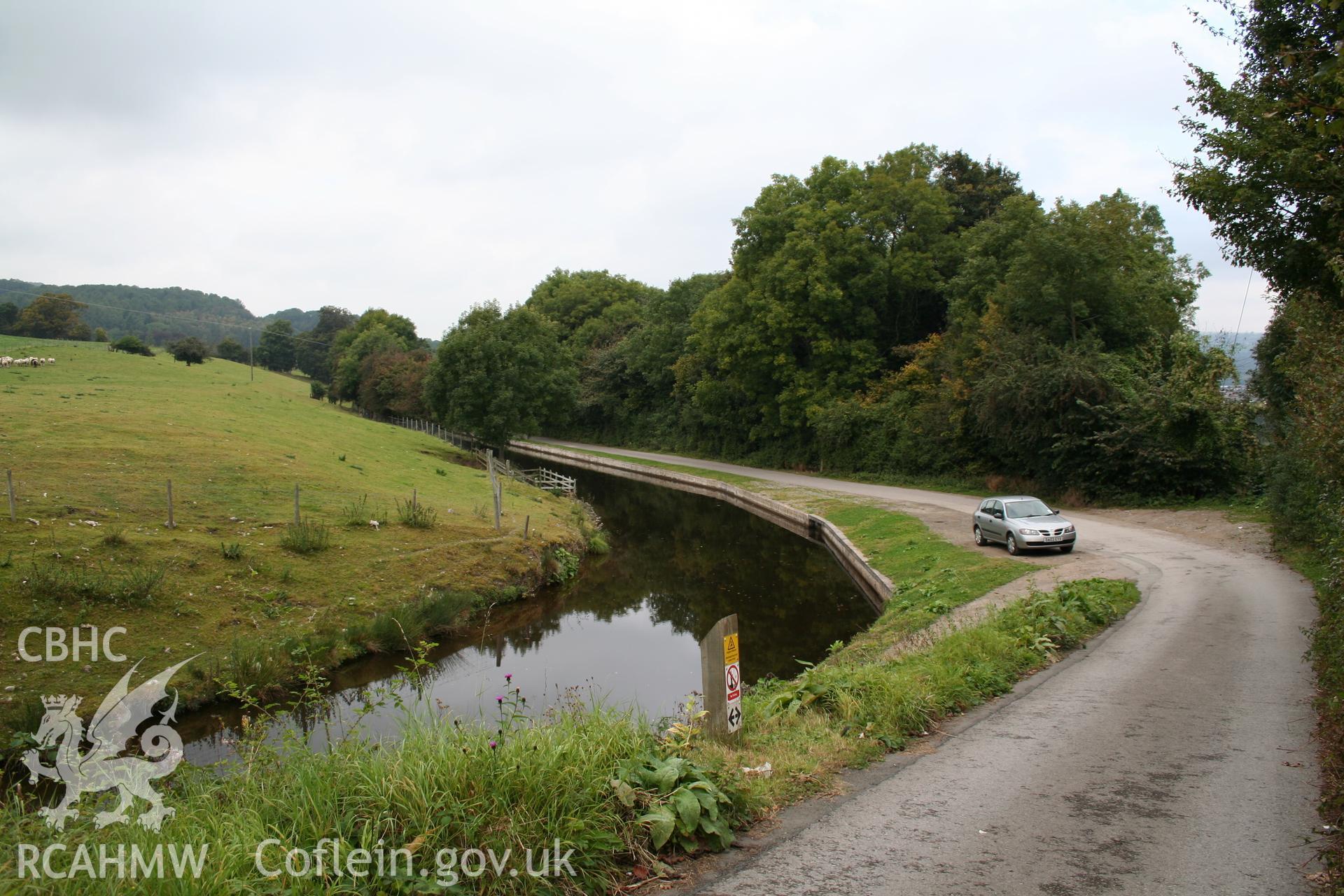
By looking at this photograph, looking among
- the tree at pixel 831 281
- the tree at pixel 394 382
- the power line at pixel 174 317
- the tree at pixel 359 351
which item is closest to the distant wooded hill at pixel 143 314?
the power line at pixel 174 317

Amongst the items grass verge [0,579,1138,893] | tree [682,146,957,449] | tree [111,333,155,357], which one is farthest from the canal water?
tree [111,333,155,357]

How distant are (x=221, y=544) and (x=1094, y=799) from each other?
58.3 ft

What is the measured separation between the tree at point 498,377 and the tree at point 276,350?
8766 cm

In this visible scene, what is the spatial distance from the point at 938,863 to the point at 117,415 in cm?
3742

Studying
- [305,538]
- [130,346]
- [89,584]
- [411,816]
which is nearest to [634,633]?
[305,538]

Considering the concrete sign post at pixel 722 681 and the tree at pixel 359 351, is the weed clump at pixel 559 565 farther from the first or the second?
the tree at pixel 359 351

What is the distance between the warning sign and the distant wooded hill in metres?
140

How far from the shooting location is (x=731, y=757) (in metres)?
6.17

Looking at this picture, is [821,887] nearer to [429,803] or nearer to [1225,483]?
[429,803]

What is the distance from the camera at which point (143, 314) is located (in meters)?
160

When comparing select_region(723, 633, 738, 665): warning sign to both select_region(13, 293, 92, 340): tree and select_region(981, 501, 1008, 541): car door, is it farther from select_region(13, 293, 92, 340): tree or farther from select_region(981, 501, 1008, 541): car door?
select_region(13, 293, 92, 340): tree

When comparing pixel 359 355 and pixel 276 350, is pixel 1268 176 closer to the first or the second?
pixel 359 355

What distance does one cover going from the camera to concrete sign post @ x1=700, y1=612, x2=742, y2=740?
636 centimetres

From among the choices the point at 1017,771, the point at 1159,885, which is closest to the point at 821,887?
the point at 1159,885
